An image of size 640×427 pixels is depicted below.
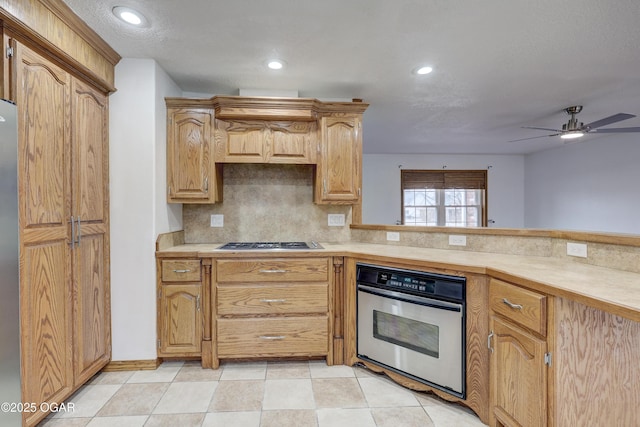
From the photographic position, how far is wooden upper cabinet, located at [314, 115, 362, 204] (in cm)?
260

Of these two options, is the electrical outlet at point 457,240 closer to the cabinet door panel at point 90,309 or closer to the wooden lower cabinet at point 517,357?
the wooden lower cabinet at point 517,357

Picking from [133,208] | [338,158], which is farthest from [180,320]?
[338,158]

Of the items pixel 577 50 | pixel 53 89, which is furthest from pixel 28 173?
pixel 577 50

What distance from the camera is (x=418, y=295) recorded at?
1.92 metres

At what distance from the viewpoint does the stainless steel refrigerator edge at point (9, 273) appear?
1.31 meters

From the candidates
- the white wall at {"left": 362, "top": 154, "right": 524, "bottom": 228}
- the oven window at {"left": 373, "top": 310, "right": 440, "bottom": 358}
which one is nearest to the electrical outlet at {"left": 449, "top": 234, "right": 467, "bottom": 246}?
the oven window at {"left": 373, "top": 310, "right": 440, "bottom": 358}

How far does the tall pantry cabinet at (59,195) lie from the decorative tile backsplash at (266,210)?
846 mm

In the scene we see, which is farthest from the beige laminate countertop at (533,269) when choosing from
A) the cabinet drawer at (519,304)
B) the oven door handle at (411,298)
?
the oven door handle at (411,298)

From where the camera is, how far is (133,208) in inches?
86.4

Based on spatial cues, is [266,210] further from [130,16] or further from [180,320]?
[130,16]

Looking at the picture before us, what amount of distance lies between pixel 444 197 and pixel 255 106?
17.0ft

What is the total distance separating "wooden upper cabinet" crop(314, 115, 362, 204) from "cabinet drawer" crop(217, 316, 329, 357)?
1.03m

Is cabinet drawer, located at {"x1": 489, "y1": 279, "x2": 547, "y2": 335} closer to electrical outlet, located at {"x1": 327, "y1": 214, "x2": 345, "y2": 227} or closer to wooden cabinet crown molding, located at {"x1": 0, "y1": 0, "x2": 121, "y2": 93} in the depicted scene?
electrical outlet, located at {"x1": 327, "y1": 214, "x2": 345, "y2": 227}

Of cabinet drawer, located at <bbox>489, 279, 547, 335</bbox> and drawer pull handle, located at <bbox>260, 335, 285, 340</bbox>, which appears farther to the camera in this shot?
drawer pull handle, located at <bbox>260, 335, 285, 340</bbox>
